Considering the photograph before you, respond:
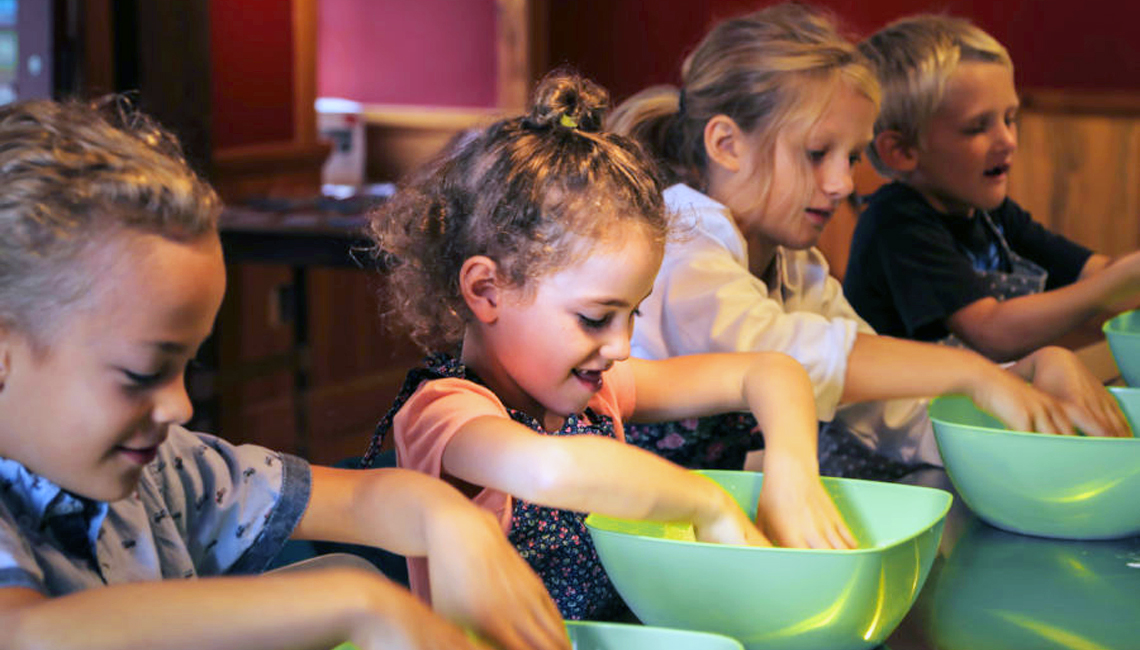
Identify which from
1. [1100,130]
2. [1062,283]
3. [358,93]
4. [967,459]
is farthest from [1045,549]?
[358,93]

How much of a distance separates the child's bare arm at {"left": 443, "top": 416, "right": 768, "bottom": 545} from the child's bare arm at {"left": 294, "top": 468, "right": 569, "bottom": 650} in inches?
2.3

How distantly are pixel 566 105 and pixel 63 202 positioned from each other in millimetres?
482

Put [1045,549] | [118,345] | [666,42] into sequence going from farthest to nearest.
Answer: [666,42] < [1045,549] < [118,345]

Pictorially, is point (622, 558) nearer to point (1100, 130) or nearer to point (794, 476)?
point (794, 476)

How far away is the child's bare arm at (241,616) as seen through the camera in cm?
62

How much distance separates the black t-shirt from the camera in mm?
1860

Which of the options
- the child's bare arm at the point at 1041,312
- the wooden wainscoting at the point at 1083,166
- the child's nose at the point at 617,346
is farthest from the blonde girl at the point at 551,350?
the wooden wainscoting at the point at 1083,166

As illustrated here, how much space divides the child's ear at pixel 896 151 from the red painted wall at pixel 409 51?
10.8 feet

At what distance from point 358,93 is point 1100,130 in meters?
2.90

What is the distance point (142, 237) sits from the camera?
70 centimetres

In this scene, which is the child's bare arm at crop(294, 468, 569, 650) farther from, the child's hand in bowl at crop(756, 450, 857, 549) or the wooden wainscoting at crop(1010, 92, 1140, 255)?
the wooden wainscoting at crop(1010, 92, 1140, 255)

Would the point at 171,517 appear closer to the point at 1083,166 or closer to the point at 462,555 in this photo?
the point at 462,555

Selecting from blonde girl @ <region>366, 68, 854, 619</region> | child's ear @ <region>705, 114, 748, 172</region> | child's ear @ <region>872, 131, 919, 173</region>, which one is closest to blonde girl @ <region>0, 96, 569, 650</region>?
blonde girl @ <region>366, 68, 854, 619</region>

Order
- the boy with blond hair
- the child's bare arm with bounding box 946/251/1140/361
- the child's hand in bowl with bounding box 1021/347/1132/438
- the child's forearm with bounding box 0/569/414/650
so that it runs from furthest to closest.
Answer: the boy with blond hair → the child's bare arm with bounding box 946/251/1140/361 → the child's hand in bowl with bounding box 1021/347/1132/438 → the child's forearm with bounding box 0/569/414/650
